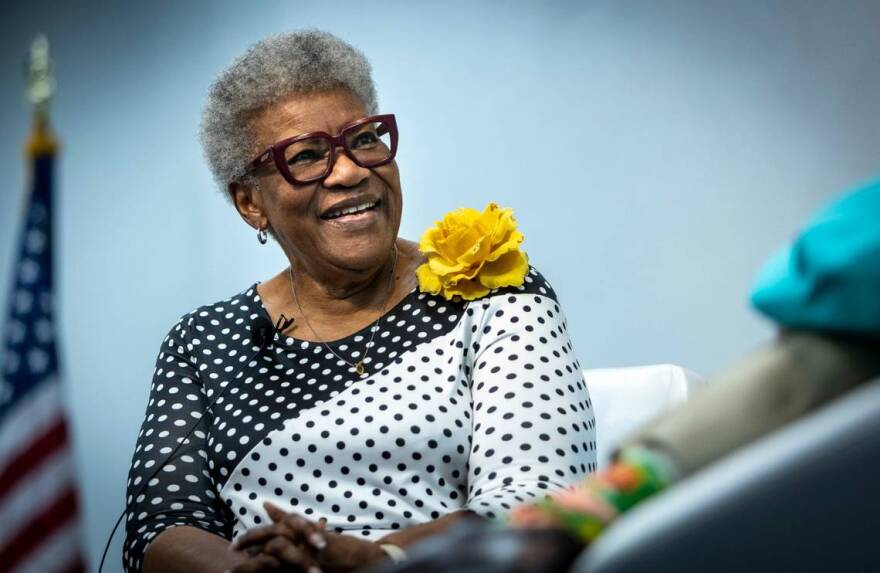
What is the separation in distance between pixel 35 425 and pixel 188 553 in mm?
429

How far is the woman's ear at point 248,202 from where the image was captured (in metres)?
2.01

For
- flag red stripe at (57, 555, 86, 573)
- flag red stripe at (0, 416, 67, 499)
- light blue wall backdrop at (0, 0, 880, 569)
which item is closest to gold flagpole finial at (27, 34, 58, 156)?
flag red stripe at (0, 416, 67, 499)

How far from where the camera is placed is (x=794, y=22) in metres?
2.72

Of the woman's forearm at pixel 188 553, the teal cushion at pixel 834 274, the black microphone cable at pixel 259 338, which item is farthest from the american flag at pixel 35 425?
the teal cushion at pixel 834 274

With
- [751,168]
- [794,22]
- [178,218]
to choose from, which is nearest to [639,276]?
[751,168]

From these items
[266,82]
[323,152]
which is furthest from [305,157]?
[266,82]

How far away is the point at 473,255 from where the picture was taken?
5.79 ft

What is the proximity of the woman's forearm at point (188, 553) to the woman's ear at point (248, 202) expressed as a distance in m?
0.62

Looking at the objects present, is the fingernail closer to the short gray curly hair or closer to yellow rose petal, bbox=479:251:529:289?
yellow rose petal, bbox=479:251:529:289

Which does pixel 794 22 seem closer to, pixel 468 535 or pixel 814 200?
pixel 814 200

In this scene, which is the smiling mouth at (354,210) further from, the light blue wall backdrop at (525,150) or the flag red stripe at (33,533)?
the light blue wall backdrop at (525,150)

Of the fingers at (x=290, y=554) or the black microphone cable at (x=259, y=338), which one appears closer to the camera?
the fingers at (x=290, y=554)

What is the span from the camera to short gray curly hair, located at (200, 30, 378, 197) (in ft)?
6.24

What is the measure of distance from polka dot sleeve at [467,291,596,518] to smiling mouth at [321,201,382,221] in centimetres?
26
